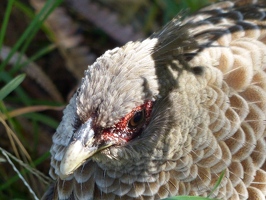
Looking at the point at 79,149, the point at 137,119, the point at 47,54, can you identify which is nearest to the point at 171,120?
the point at 137,119

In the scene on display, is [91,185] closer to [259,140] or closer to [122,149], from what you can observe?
[122,149]

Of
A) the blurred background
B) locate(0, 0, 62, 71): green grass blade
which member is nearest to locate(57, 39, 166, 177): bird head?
the blurred background

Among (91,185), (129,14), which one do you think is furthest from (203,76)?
(129,14)

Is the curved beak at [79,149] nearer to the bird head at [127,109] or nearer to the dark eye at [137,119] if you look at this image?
the bird head at [127,109]

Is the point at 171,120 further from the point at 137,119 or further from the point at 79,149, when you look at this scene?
Result: the point at 79,149

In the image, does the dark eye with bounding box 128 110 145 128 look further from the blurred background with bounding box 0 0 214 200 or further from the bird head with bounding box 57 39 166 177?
the blurred background with bounding box 0 0 214 200

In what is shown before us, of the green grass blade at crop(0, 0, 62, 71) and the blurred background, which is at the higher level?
the green grass blade at crop(0, 0, 62, 71)
